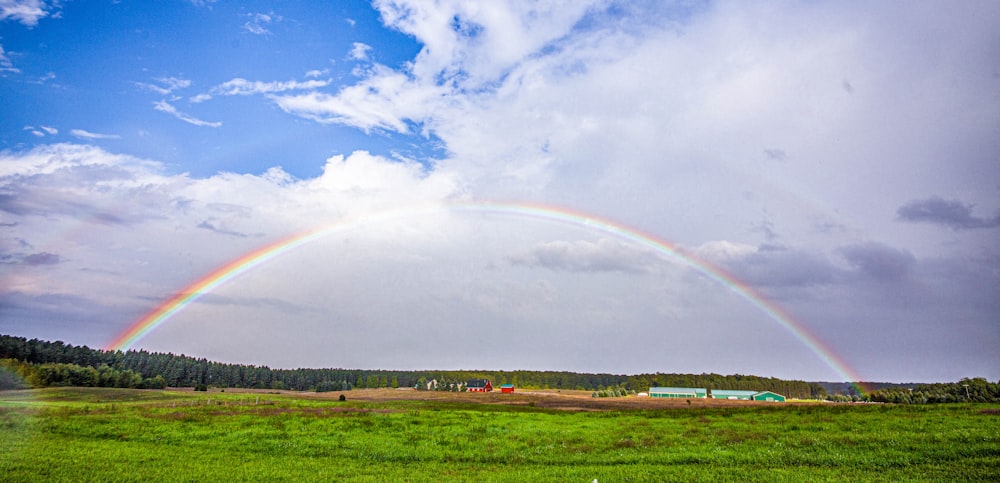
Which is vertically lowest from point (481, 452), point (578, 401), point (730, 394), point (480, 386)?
point (480, 386)

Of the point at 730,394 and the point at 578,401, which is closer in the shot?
the point at 578,401

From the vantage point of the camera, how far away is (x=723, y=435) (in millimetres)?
33094

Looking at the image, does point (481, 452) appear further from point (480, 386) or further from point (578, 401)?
point (480, 386)

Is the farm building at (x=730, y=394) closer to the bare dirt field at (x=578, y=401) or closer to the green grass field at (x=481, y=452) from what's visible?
the bare dirt field at (x=578, y=401)

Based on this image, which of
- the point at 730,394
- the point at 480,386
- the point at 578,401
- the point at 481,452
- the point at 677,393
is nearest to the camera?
the point at 481,452

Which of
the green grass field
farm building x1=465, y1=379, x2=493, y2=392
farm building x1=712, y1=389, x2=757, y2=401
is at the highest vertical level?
the green grass field

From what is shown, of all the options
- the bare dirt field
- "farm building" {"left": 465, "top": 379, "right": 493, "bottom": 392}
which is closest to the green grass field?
the bare dirt field

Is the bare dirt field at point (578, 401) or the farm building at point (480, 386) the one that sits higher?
the bare dirt field at point (578, 401)

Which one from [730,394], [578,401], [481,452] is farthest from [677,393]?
[481,452]

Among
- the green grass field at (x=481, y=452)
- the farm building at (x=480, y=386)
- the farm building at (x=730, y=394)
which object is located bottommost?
the farm building at (x=480, y=386)

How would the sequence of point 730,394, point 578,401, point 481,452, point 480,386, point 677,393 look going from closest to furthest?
point 481,452 → point 578,401 → point 677,393 → point 730,394 → point 480,386

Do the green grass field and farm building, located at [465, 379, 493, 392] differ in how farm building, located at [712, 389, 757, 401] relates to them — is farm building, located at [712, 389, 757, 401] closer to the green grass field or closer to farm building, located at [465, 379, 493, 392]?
farm building, located at [465, 379, 493, 392]

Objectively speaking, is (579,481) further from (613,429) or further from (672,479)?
(613,429)

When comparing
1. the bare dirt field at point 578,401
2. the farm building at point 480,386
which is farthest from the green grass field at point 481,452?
the farm building at point 480,386
